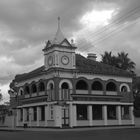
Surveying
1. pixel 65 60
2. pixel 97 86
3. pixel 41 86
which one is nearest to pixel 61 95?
pixel 65 60

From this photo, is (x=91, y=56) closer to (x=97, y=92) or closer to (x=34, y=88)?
(x=97, y=92)

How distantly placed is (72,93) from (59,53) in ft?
16.8

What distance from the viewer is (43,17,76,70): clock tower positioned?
1612 inches

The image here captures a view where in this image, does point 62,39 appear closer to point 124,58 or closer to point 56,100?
point 56,100

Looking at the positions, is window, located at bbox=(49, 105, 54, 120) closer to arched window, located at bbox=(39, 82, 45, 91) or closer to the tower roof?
arched window, located at bbox=(39, 82, 45, 91)

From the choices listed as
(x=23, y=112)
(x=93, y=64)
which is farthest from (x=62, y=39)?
(x=23, y=112)

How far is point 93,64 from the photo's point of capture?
46.1m

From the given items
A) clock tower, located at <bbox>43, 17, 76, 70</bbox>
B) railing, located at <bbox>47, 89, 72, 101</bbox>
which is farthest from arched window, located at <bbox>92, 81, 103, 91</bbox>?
railing, located at <bbox>47, 89, 72, 101</bbox>

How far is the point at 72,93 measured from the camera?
4119cm

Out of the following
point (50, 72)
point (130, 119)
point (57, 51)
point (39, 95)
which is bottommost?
point (130, 119)

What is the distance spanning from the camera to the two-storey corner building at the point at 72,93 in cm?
4088

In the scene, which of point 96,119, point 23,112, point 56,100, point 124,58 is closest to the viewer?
point 56,100

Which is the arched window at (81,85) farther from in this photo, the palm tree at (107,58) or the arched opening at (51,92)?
the palm tree at (107,58)

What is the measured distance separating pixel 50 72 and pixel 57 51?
2711 millimetres
